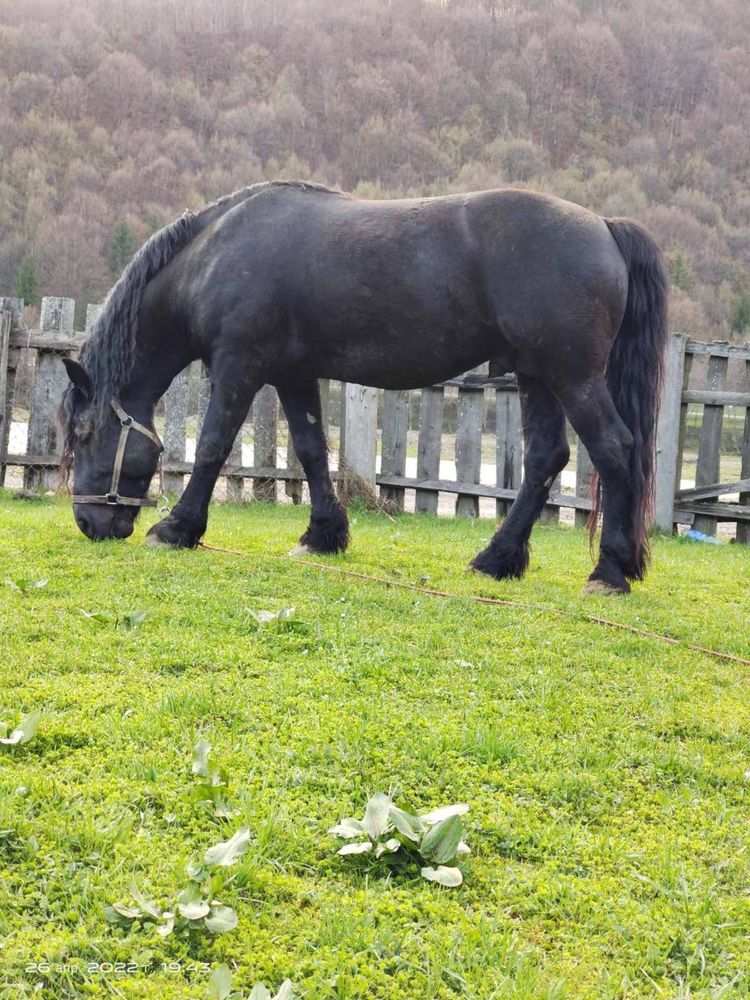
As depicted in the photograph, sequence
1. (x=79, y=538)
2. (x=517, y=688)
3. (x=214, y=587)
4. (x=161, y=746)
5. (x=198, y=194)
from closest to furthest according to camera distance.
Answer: (x=161, y=746) < (x=517, y=688) < (x=214, y=587) < (x=79, y=538) < (x=198, y=194)

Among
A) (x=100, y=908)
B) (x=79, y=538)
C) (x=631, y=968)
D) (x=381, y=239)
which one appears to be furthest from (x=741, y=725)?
(x=79, y=538)

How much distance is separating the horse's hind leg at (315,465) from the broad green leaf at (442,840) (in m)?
4.16

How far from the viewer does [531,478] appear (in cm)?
557

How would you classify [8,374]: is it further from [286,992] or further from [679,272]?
[679,272]

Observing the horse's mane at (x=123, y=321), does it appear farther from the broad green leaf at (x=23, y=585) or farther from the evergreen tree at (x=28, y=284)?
the evergreen tree at (x=28, y=284)

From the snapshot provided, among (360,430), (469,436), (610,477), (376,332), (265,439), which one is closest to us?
(610,477)

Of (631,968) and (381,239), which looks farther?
(381,239)

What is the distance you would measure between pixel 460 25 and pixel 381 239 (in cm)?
8912

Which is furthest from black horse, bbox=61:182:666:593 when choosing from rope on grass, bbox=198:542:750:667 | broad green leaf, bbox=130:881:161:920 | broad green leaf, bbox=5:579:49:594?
broad green leaf, bbox=130:881:161:920

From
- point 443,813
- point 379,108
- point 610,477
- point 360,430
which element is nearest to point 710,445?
point 360,430

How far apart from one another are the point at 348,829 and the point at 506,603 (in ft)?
8.87

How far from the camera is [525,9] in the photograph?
84.6 metres

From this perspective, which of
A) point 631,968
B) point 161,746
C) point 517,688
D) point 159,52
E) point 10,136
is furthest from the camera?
point 159,52

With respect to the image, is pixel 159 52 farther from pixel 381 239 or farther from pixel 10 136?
pixel 381 239
